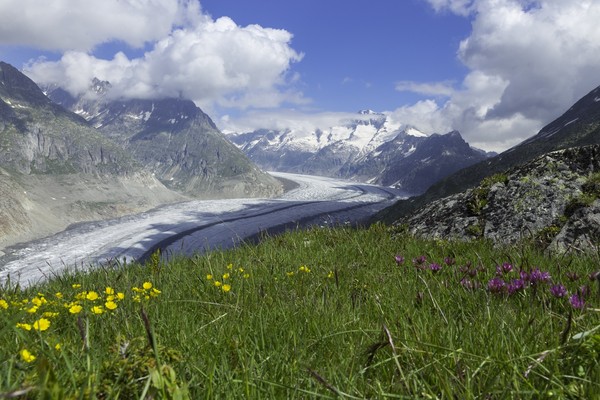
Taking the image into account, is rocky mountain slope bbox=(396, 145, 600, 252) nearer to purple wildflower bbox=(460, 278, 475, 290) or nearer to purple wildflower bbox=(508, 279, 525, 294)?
purple wildflower bbox=(460, 278, 475, 290)

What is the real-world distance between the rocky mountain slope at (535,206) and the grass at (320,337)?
8.31 ft

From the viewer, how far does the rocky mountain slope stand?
323 inches

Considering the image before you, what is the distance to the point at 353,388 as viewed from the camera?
2.05 metres

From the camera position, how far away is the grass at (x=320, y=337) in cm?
184

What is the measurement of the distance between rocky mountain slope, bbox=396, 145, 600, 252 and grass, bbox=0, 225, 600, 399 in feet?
8.31

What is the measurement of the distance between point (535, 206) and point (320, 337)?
852 centimetres

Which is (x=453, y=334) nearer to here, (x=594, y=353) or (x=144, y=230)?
(x=594, y=353)

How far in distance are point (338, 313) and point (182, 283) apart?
263 cm

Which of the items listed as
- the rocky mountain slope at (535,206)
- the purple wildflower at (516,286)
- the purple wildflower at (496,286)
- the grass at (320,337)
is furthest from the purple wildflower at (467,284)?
the rocky mountain slope at (535,206)

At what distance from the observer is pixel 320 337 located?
2.46 meters

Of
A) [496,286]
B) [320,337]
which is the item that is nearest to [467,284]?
[496,286]

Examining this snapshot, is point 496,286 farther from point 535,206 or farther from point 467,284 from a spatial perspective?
point 535,206

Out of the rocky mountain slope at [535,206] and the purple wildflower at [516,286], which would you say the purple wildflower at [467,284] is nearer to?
the purple wildflower at [516,286]

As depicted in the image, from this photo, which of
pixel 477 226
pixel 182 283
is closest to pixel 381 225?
pixel 477 226
